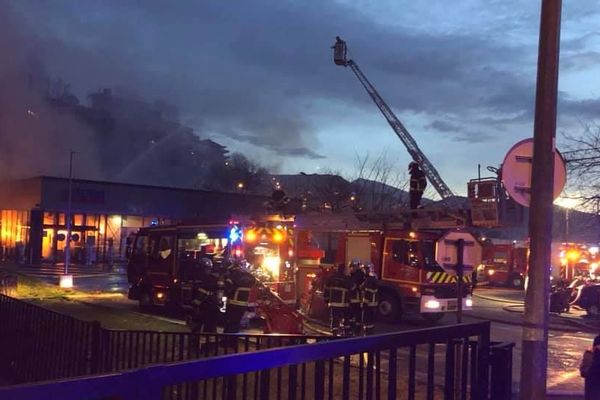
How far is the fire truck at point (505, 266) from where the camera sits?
3073 centimetres

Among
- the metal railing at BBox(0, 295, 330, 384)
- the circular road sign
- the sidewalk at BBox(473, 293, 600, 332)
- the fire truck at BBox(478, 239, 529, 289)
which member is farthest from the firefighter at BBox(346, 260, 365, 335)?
the fire truck at BBox(478, 239, 529, 289)

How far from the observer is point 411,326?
14.3 metres

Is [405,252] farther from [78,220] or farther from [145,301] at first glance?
[78,220]

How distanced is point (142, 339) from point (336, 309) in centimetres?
565

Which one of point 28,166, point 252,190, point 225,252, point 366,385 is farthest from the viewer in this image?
point 252,190

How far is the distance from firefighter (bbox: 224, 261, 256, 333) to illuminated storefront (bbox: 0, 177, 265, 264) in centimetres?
2575

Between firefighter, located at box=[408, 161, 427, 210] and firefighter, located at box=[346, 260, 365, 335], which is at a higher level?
firefighter, located at box=[408, 161, 427, 210]

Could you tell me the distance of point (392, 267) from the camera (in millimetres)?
14602

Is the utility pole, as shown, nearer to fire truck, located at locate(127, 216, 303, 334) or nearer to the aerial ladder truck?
fire truck, located at locate(127, 216, 303, 334)

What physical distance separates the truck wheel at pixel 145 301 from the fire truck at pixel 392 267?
4.08 meters

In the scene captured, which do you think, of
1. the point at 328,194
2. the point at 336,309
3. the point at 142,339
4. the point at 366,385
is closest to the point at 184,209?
the point at 328,194

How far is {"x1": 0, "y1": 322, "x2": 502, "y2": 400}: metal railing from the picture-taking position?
6.97 ft

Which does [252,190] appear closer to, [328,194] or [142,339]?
[328,194]

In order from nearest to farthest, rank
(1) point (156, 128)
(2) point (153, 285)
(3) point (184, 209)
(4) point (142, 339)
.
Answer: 1. (4) point (142, 339)
2. (2) point (153, 285)
3. (3) point (184, 209)
4. (1) point (156, 128)
